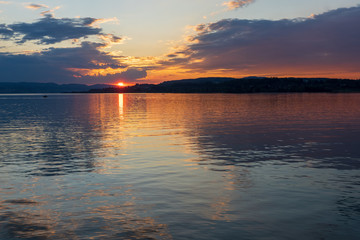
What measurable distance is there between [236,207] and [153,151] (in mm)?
15365

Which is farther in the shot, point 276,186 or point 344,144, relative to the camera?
point 344,144

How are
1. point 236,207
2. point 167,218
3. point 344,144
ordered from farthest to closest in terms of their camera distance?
point 344,144, point 236,207, point 167,218

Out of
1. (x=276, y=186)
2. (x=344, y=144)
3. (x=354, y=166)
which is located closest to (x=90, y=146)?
(x=276, y=186)

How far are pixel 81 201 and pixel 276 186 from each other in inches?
418

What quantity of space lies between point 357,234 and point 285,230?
8.62ft

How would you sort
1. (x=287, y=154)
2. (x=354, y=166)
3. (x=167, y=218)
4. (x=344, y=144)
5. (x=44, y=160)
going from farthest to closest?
(x=344, y=144) → (x=287, y=154) → (x=44, y=160) → (x=354, y=166) → (x=167, y=218)

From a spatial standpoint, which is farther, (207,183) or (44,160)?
(44,160)

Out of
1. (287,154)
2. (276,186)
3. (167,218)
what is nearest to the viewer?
(167,218)

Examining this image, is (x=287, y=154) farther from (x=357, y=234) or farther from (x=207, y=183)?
(x=357, y=234)

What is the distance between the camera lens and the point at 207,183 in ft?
62.3

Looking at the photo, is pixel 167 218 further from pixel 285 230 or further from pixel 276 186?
pixel 276 186

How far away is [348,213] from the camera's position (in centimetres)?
1418

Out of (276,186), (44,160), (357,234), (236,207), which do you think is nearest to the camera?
(357,234)

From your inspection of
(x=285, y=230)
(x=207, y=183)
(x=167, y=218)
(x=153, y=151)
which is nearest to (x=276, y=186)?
(x=207, y=183)
